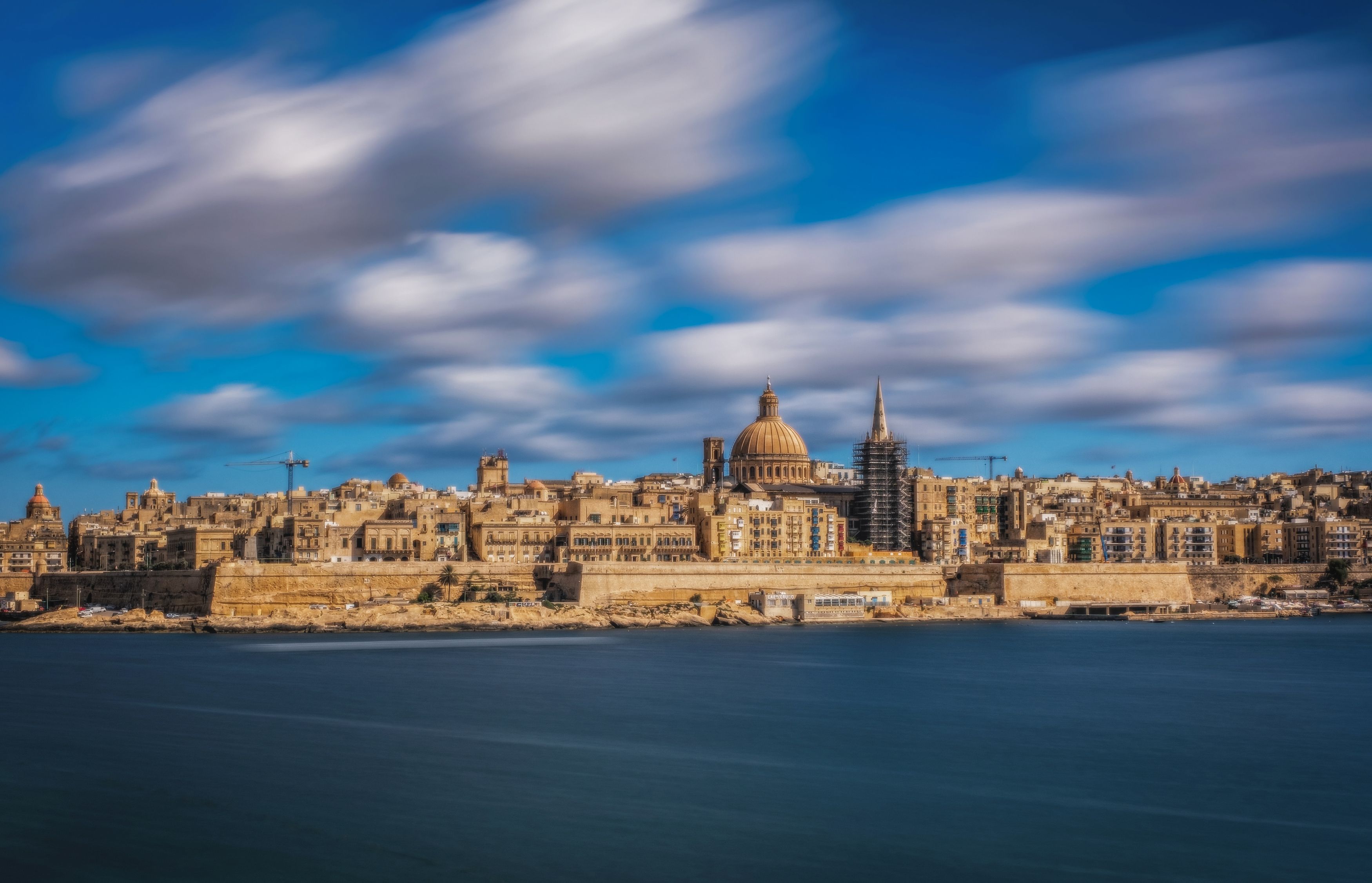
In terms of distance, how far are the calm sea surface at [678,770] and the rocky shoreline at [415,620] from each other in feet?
34.4

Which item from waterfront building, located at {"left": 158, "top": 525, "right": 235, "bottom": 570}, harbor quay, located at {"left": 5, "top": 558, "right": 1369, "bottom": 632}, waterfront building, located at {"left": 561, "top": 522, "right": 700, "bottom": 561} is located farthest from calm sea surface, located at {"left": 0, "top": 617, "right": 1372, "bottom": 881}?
waterfront building, located at {"left": 158, "top": 525, "right": 235, "bottom": 570}

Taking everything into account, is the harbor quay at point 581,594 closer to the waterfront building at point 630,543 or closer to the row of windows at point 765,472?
the waterfront building at point 630,543

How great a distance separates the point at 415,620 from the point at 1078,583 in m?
27.4

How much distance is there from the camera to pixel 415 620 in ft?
155

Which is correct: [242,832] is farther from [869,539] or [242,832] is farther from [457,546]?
[869,539]

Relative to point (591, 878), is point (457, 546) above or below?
above

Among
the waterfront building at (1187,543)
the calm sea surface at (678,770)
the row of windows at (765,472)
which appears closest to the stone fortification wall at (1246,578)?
the waterfront building at (1187,543)

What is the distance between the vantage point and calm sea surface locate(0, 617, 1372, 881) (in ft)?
49.5

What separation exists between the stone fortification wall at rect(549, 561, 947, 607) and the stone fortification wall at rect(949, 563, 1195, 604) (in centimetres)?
174

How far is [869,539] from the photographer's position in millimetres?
68312

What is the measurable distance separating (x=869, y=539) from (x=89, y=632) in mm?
34341

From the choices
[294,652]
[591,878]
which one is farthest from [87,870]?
[294,652]

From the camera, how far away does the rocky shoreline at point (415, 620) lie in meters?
46.7

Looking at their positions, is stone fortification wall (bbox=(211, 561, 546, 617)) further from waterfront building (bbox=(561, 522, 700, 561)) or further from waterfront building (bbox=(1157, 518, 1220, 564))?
waterfront building (bbox=(1157, 518, 1220, 564))
